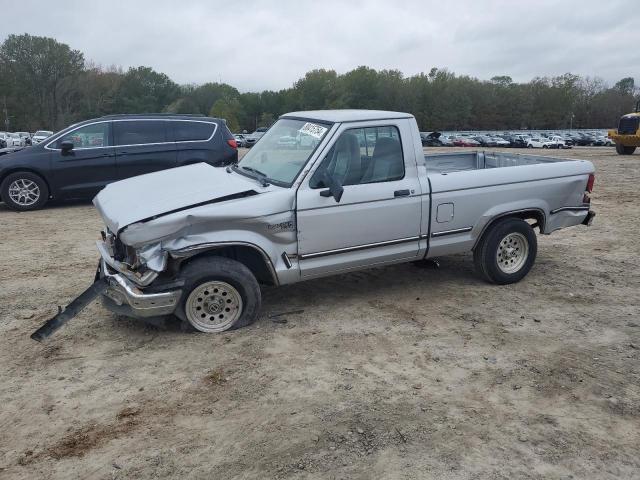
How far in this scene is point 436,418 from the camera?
3.69 m

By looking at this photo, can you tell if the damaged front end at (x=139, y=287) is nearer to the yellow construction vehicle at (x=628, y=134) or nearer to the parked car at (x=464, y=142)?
the yellow construction vehicle at (x=628, y=134)

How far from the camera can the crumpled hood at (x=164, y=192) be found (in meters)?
4.69

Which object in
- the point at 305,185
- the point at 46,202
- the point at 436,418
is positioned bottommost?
the point at 436,418

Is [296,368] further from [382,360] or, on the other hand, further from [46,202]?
[46,202]

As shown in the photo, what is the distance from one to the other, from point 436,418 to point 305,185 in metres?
2.34

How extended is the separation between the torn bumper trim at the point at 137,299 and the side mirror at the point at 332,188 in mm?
1516

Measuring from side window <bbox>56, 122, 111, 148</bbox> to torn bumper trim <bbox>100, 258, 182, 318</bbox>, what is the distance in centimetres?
719

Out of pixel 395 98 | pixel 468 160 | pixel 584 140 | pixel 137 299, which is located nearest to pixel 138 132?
pixel 468 160

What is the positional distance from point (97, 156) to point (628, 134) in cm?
2575

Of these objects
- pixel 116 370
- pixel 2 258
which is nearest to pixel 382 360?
pixel 116 370

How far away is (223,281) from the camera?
4.89 meters

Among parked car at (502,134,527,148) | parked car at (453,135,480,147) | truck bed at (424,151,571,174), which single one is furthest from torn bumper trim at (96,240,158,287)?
parked car at (502,134,527,148)

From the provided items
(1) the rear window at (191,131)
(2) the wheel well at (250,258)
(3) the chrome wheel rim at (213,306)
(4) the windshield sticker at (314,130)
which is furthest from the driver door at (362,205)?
(1) the rear window at (191,131)

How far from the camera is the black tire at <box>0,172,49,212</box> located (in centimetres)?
1092
